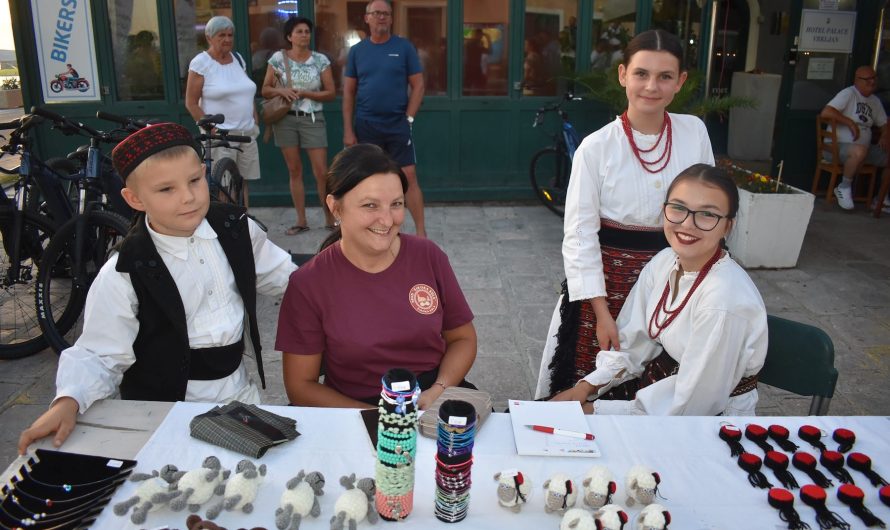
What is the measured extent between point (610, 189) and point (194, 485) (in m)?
1.74

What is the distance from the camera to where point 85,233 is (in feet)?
13.1

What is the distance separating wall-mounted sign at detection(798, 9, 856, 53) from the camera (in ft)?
25.7

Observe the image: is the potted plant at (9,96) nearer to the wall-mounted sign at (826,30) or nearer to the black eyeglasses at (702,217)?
the wall-mounted sign at (826,30)

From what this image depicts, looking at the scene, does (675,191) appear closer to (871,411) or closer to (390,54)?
(871,411)

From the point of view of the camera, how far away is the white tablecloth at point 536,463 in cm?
147

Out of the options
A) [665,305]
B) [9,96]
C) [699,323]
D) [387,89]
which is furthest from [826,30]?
[9,96]

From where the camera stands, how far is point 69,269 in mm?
4125

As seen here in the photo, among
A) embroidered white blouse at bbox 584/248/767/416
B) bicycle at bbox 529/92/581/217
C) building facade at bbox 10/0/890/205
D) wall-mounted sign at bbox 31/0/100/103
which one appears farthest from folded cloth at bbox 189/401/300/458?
wall-mounted sign at bbox 31/0/100/103

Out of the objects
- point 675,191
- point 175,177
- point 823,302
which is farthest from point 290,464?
point 823,302

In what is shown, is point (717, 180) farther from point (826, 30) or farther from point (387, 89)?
point (826, 30)

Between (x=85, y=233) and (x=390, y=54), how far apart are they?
9.23 feet

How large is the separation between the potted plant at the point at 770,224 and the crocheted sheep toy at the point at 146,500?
5029mm

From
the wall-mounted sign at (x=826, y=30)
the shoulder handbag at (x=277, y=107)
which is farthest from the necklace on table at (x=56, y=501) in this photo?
the wall-mounted sign at (x=826, y=30)

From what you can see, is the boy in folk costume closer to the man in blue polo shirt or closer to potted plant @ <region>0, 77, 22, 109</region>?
the man in blue polo shirt
